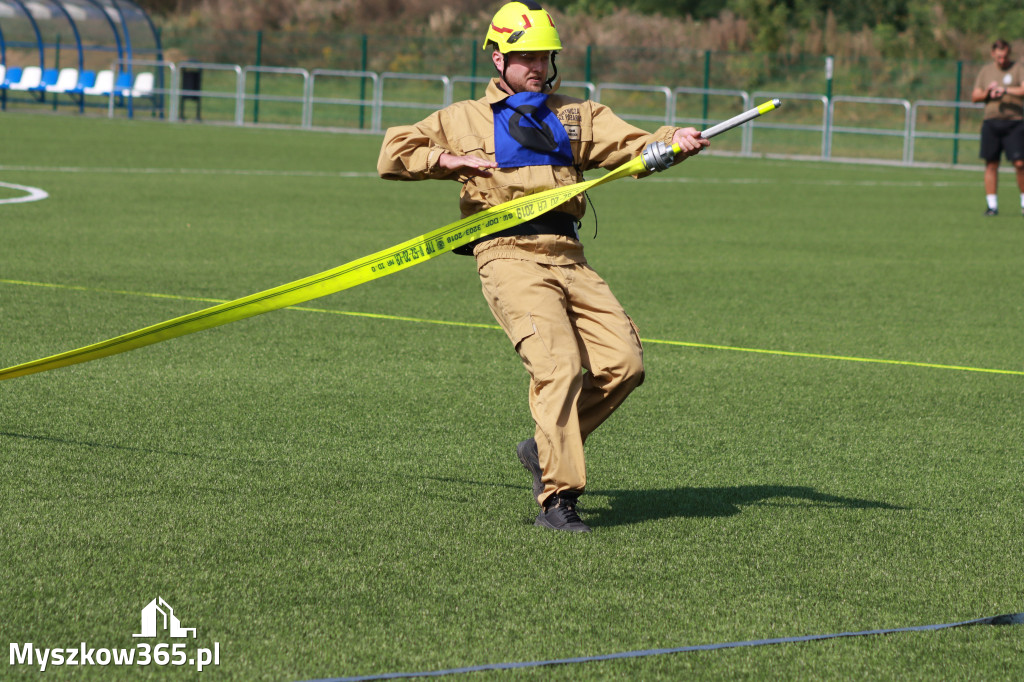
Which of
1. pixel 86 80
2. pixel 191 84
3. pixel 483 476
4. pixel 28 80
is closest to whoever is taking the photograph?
pixel 483 476

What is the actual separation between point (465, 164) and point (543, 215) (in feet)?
1.23

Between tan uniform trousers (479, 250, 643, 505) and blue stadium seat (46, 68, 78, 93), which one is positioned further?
blue stadium seat (46, 68, 78, 93)

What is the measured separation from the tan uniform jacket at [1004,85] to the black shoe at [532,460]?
565 inches

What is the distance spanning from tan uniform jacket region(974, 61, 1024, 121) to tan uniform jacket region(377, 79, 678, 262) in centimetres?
1406

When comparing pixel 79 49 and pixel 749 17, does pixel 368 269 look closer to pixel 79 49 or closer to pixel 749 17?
pixel 79 49

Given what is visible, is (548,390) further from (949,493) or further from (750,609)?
(949,493)

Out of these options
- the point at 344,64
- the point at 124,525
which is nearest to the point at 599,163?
the point at 124,525

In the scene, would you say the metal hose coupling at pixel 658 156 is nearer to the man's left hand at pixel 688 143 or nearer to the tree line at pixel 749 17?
the man's left hand at pixel 688 143

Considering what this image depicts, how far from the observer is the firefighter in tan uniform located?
203 inches

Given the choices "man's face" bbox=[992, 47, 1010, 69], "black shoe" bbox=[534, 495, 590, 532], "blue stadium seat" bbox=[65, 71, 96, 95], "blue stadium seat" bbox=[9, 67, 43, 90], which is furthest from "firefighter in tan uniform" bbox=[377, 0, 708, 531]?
"blue stadium seat" bbox=[9, 67, 43, 90]

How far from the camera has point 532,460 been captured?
5.49m

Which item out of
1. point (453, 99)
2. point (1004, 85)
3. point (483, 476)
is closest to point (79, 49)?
point (453, 99)

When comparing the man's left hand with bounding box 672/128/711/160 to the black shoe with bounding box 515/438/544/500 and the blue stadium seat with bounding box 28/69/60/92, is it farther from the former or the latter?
the blue stadium seat with bounding box 28/69/60/92

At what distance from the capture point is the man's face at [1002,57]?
60.5 feet
